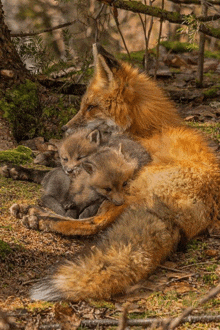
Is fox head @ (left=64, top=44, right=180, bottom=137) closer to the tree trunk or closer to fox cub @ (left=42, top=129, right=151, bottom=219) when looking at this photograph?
fox cub @ (left=42, top=129, right=151, bottom=219)

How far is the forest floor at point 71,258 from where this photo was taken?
3058 millimetres

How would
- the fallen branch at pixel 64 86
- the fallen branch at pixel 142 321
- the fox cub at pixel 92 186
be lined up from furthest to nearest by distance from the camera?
1. the fallen branch at pixel 64 86
2. the fox cub at pixel 92 186
3. the fallen branch at pixel 142 321

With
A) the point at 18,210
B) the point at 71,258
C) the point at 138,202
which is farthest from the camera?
the point at 18,210

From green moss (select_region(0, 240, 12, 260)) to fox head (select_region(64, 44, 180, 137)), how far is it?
2.32 meters

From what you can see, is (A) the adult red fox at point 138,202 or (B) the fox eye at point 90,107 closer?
(A) the adult red fox at point 138,202

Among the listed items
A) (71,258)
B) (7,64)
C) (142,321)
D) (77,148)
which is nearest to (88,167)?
(77,148)

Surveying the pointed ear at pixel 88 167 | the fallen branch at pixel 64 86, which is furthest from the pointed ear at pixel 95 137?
the fallen branch at pixel 64 86

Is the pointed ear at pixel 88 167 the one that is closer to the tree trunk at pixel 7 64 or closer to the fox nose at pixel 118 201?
the fox nose at pixel 118 201

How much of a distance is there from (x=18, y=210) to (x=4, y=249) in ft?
2.89

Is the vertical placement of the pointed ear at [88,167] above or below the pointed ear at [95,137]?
below

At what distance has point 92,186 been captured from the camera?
194 inches

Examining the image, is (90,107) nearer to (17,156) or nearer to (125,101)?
(125,101)

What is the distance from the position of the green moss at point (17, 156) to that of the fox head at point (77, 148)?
963 millimetres

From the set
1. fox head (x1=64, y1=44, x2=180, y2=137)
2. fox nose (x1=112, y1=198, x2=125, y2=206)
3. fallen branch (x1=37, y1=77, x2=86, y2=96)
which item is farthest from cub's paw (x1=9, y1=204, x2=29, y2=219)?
fallen branch (x1=37, y1=77, x2=86, y2=96)
